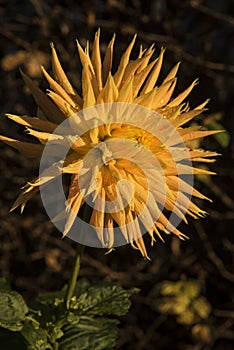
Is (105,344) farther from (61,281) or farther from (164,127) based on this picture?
(61,281)

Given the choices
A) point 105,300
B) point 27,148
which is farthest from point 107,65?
point 105,300

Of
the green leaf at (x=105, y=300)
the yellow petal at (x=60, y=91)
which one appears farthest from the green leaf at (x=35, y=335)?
the yellow petal at (x=60, y=91)

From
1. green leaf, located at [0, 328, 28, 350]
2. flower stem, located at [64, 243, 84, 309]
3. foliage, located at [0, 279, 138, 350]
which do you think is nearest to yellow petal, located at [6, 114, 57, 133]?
flower stem, located at [64, 243, 84, 309]

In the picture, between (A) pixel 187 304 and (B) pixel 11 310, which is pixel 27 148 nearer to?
(B) pixel 11 310

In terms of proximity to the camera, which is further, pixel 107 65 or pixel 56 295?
pixel 56 295

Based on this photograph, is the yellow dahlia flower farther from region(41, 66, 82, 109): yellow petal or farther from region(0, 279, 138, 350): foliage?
region(0, 279, 138, 350): foliage

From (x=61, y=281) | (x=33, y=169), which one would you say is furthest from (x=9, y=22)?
(x=61, y=281)
